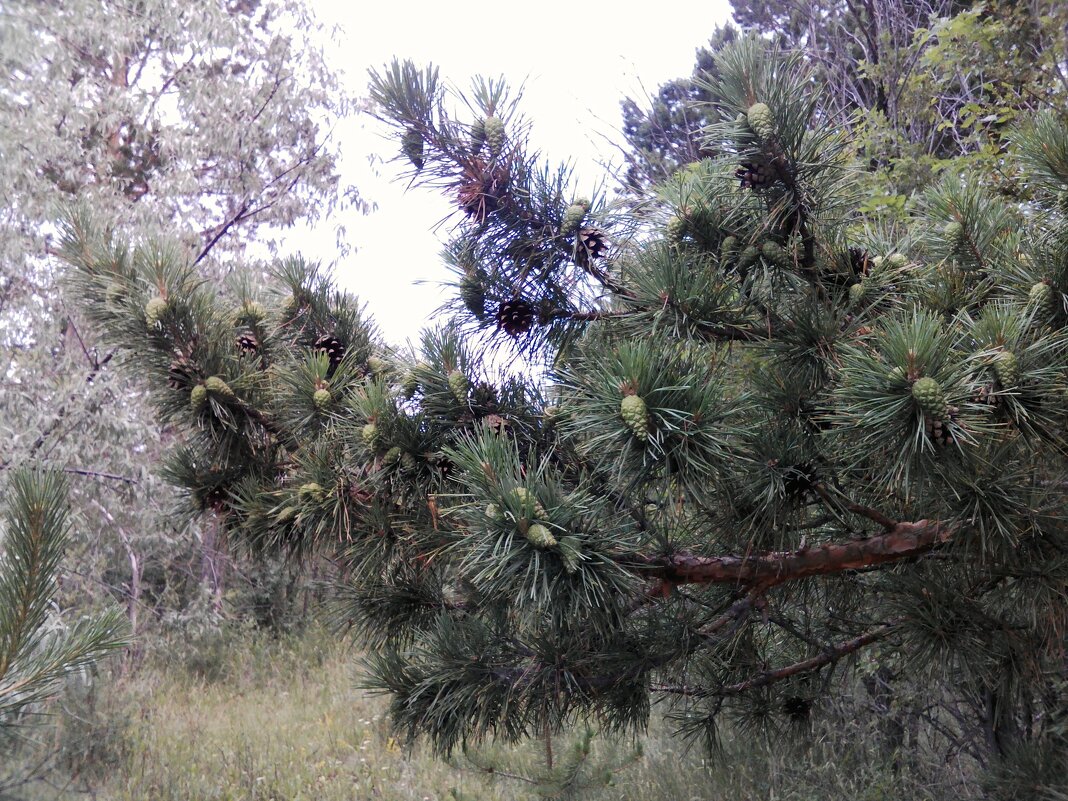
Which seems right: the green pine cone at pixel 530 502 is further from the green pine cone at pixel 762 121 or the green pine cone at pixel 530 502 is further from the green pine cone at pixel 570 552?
the green pine cone at pixel 762 121

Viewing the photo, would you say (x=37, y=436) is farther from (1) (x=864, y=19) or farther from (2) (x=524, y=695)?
(1) (x=864, y=19)

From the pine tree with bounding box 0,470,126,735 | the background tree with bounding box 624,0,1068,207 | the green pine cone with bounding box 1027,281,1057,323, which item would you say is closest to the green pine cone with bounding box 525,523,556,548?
the pine tree with bounding box 0,470,126,735

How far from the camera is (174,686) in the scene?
7914mm

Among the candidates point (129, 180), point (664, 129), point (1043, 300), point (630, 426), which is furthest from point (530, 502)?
point (129, 180)

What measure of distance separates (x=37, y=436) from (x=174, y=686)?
9.38 ft

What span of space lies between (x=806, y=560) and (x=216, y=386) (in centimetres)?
134

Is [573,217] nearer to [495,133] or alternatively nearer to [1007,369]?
[495,133]

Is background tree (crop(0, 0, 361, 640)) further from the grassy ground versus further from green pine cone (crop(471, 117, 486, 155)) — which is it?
green pine cone (crop(471, 117, 486, 155))

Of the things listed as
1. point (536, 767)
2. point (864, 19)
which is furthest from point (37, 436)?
point (864, 19)

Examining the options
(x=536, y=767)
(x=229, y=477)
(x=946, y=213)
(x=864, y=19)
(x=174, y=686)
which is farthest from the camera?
(x=174, y=686)

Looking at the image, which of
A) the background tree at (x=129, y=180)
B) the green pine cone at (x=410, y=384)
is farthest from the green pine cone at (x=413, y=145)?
the background tree at (x=129, y=180)

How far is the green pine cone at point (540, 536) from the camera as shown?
4.80 feet

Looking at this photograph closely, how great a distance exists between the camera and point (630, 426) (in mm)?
1396

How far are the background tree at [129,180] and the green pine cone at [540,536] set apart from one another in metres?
4.63
